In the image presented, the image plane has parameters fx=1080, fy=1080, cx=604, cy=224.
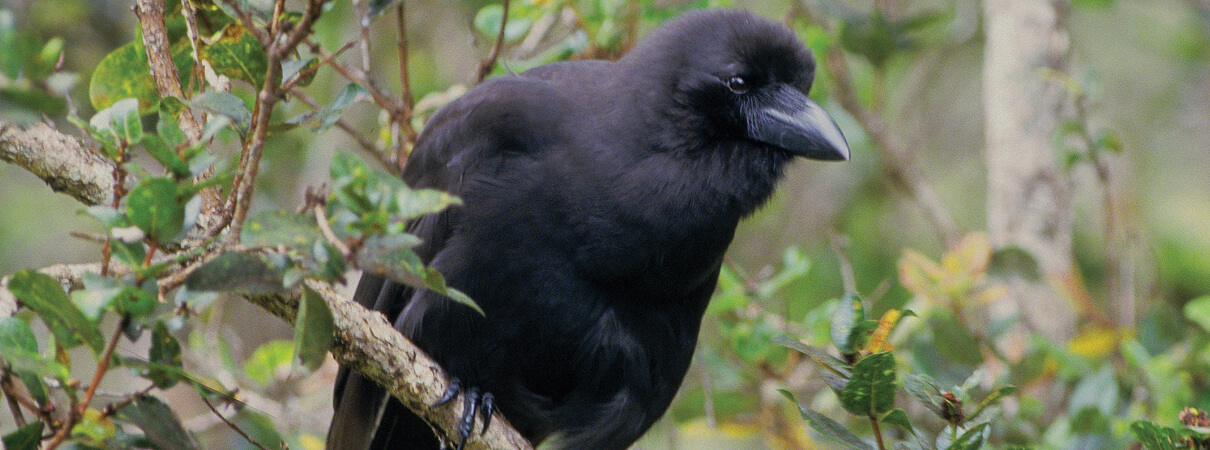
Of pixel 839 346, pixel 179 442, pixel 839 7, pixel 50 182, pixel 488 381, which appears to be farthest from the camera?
pixel 839 7

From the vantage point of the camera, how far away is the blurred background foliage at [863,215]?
114 inches

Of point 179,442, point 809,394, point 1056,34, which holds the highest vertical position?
point 179,442

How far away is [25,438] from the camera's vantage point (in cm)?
134

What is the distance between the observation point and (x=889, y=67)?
3863 mm

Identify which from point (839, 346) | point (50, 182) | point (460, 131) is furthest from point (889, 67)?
point (50, 182)

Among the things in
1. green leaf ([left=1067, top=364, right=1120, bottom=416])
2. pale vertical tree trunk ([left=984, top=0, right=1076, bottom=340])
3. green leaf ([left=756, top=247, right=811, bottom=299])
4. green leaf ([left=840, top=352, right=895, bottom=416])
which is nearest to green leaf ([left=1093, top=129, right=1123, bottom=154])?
pale vertical tree trunk ([left=984, top=0, right=1076, bottom=340])

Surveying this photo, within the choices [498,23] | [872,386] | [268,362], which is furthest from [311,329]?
[268,362]

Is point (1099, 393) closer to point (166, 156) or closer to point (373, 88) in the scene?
point (373, 88)

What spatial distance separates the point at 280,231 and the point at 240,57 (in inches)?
21.8

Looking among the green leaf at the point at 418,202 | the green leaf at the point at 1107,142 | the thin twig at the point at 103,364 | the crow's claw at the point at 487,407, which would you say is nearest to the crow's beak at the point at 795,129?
the crow's claw at the point at 487,407

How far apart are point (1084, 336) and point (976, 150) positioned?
210cm

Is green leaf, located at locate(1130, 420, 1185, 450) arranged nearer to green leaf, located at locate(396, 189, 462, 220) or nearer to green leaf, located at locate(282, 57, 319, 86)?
green leaf, located at locate(396, 189, 462, 220)

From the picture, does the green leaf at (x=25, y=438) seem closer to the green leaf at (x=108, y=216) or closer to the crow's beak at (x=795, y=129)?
the green leaf at (x=108, y=216)

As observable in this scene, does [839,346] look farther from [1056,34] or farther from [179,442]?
[1056,34]
